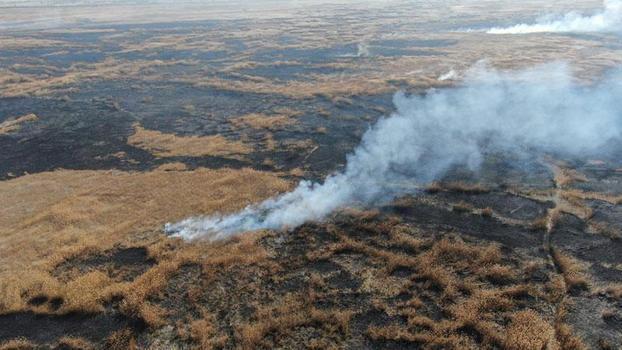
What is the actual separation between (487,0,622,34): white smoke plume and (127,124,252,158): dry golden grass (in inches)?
3243

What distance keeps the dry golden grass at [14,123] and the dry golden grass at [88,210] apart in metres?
13.2

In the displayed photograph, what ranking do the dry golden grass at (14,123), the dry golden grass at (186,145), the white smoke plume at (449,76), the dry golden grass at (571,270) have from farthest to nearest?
the white smoke plume at (449,76), the dry golden grass at (14,123), the dry golden grass at (186,145), the dry golden grass at (571,270)

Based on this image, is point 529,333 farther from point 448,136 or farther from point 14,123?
point 14,123

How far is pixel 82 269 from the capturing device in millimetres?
20000

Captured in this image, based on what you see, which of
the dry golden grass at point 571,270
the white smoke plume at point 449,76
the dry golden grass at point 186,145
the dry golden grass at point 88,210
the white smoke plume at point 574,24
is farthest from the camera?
the white smoke plume at point 574,24

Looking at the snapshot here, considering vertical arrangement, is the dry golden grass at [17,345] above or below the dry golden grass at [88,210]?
below

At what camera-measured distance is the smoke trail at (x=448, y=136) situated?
23.8 m

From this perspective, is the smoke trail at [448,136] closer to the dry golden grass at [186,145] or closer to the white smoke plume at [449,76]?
the white smoke plume at [449,76]

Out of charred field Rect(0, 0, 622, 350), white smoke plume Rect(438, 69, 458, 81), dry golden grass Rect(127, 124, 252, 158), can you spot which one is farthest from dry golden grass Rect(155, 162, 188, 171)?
white smoke plume Rect(438, 69, 458, 81)

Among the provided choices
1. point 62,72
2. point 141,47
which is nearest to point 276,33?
point 141,47

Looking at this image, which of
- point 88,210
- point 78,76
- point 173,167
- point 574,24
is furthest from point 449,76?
point 574,24

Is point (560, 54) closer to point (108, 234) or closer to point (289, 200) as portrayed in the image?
point (289, 200)

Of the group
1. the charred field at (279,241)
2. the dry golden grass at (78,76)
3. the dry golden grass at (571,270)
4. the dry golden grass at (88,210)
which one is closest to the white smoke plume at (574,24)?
the charred field at (279,241)

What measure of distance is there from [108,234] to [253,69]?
45.2 meters
